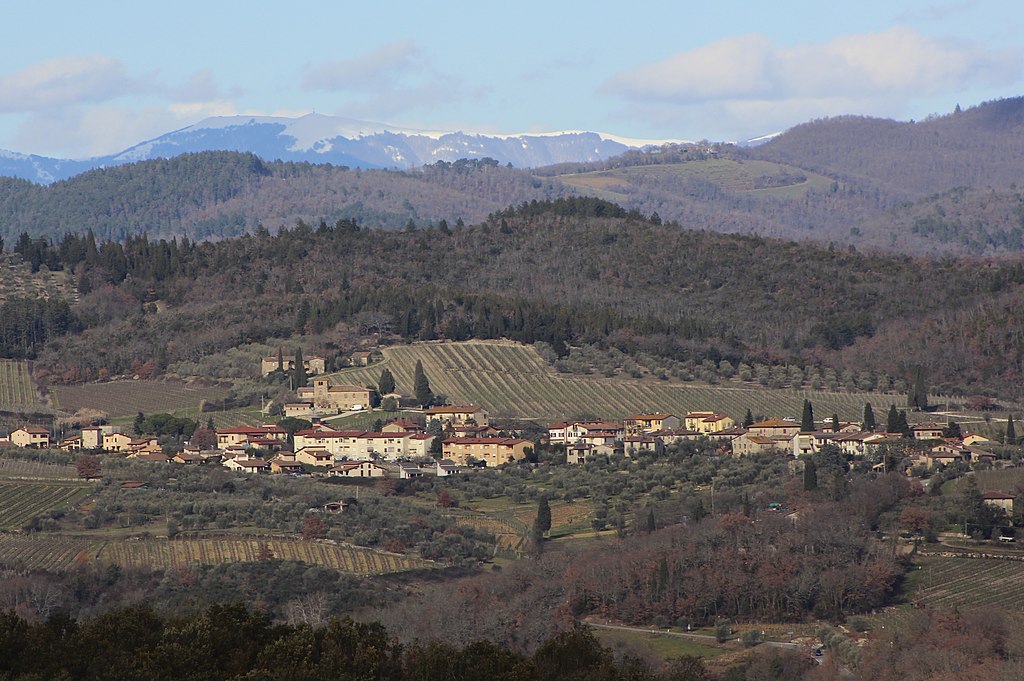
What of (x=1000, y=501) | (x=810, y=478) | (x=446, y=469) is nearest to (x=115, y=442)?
(x=446, y=469)

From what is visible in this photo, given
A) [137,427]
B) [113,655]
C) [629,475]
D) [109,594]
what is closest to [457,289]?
[137,427]

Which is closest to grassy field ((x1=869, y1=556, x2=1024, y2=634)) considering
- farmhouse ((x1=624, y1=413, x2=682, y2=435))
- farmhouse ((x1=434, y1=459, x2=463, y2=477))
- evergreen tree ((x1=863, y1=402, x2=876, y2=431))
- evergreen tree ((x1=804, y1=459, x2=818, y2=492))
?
evergreen tree ((x1=804, y1=459, x2=818, y2=492))

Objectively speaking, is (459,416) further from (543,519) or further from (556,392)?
(543,519)

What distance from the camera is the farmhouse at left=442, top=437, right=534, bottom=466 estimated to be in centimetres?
7962

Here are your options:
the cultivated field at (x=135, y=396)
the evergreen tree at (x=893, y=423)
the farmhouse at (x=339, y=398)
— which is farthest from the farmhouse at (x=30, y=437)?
the evergreen tree at (x=893, y=423)

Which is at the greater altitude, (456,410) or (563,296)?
(563,296)

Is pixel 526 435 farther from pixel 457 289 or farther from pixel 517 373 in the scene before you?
pixel 457 289

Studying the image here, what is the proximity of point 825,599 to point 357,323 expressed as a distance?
187ft

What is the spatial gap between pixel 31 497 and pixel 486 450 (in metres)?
20.3

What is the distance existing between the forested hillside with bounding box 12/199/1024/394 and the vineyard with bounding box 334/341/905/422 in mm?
4020

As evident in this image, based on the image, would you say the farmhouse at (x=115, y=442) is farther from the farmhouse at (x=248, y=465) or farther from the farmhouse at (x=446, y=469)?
the farmhouse at (x=446, y=469)

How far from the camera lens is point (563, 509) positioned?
6906cm

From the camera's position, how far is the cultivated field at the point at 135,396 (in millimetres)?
92375

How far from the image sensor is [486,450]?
263 feet
